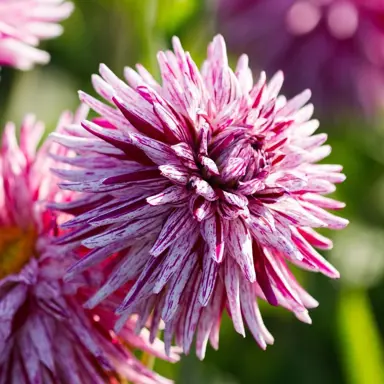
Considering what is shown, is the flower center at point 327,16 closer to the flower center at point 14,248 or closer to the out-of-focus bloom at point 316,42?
the out-of-focus bloom at point 316,42

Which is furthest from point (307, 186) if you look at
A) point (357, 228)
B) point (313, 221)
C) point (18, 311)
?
point (357, 228)

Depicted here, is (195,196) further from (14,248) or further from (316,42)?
(316,42)

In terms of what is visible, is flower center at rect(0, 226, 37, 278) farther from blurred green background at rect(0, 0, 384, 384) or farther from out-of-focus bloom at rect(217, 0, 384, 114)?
out-of-focus bloom at rect(217, 0, 384, 114)

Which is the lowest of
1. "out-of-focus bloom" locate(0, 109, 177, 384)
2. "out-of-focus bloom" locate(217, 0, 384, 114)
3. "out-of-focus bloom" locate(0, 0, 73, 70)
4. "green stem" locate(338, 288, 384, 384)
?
"out-of-focus bloom" locate(0, 109, 177, 384)

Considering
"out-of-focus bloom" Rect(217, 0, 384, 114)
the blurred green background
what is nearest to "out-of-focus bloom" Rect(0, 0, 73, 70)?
the blurred green background

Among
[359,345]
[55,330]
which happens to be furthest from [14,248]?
[359,345]

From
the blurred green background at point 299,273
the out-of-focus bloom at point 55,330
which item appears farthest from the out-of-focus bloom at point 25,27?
the blurred green background at point 299,273
